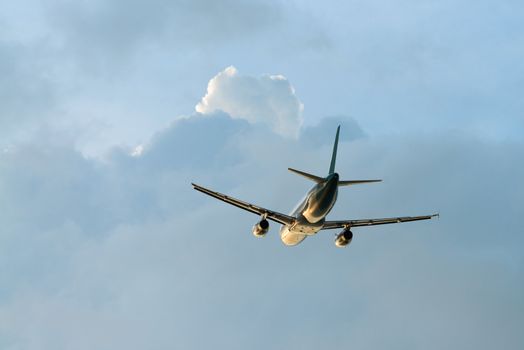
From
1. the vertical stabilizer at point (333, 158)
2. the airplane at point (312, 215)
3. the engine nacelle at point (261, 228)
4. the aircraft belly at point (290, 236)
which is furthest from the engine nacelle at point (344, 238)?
the vertical stabilizer at point (333, 158)

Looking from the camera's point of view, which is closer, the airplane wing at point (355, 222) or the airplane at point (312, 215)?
the airplane at point (312, 215)

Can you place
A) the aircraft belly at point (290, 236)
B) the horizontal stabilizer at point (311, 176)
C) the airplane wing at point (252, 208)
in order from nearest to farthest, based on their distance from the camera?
the horizontal stabilizer at point (311, 176)
the airplane wing at point (252, 208)
the aircraft belly at point (290, 236)

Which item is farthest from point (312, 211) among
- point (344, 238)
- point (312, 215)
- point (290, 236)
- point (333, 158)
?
point (290, 236)

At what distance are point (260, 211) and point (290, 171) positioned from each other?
12.3 meters

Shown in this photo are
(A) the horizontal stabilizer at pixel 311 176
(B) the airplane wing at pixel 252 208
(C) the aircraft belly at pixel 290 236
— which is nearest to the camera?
(A) the horizontal stabilizer at pixel 311 176

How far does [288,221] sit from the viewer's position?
8562 centimetres

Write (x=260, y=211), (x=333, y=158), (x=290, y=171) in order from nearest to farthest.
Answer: (x=290, y=171) → (x=333, y=158) → (x=260, y=211)

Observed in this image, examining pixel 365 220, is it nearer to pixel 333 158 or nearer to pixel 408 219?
pixel 408 219

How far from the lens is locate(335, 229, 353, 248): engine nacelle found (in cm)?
8700

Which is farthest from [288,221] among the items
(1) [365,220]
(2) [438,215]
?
(2) [438,215]

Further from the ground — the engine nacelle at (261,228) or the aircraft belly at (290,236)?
the aircraft belly at (290,236)

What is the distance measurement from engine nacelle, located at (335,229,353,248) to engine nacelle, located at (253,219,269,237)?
8.95 m

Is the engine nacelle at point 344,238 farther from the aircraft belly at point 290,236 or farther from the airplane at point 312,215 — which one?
the aircraft belly at point 290,236

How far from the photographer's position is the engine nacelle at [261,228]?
8350 cm
